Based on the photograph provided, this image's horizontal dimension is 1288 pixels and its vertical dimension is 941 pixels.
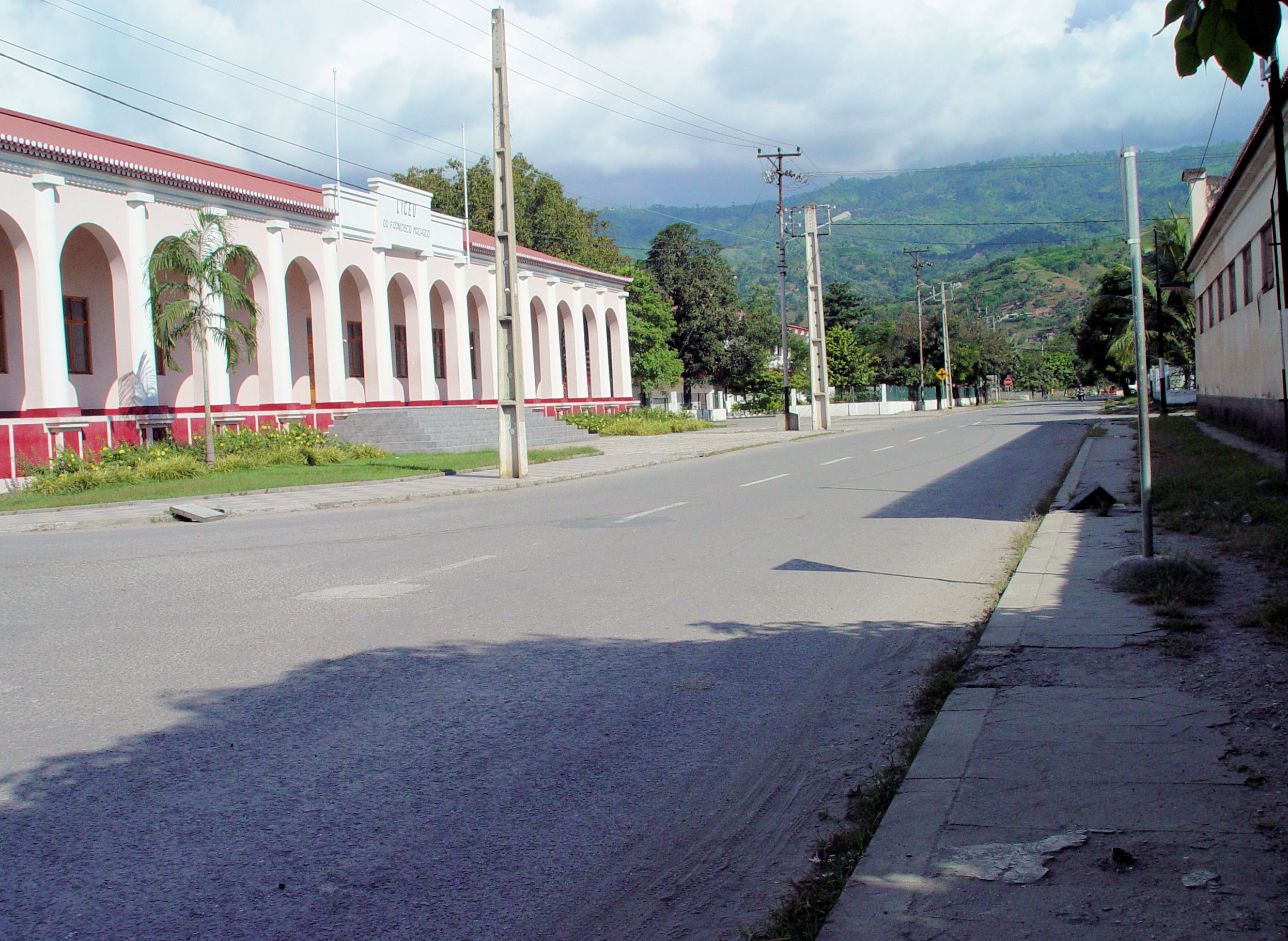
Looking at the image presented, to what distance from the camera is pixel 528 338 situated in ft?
144

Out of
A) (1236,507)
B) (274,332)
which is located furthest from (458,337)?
(1236,507)

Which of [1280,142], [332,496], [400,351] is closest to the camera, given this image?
[1280,142]

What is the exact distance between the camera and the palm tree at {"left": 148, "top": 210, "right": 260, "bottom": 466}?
23562 mm

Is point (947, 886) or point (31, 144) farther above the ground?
point (31, 144)

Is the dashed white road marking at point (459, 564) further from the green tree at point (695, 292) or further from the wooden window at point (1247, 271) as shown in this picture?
the green tree at point (695, 292)

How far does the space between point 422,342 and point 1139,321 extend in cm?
3158

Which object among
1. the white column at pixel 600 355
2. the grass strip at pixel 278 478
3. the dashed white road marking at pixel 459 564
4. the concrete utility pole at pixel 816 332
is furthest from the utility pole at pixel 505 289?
the white column at pixel 600 355

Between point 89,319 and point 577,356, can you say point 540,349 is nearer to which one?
point 577,356

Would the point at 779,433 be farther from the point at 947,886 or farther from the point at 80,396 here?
the point at 947,886

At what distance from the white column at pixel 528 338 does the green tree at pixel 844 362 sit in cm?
3608

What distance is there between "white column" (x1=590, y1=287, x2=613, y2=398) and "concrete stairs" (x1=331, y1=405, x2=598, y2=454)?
1428 cm

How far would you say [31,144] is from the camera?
22.3 meters

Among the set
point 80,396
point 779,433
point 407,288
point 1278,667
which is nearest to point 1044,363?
point 779,433

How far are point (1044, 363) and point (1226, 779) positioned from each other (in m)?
155
